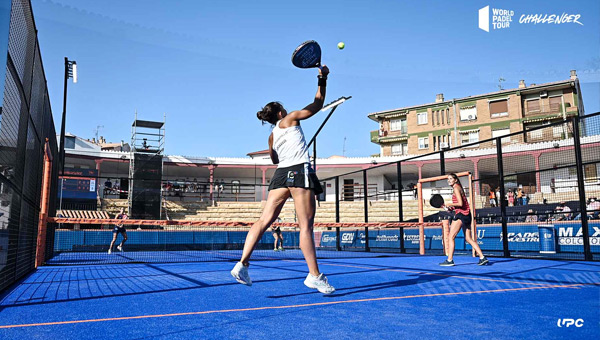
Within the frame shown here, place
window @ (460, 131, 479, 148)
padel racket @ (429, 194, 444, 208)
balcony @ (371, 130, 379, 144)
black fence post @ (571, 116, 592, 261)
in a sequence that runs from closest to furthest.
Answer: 1. black fence post @ (571, 116, 592, 261)
2. padel racket @ (429, 194, 444, 208)
3. window @ (460, 131, 479, 148)
4. balcony @ (371, 130, 379, 144)

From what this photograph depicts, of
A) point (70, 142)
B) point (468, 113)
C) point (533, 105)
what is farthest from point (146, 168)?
point (533, 105)

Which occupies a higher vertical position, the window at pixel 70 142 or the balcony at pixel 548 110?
the balcony at pixel 548 110

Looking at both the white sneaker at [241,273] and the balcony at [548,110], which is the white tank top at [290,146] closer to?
the white sneaker at [241,273]

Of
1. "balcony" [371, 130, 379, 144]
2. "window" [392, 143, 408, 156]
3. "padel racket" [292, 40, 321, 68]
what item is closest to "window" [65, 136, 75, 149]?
"balcony" [371, 130, 379, 144]

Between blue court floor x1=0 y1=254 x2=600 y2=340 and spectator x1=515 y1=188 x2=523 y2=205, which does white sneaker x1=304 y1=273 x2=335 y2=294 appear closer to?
blue court floor x1=0 y1=254 x2=600 y2=340

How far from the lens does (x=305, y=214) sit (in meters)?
3.87

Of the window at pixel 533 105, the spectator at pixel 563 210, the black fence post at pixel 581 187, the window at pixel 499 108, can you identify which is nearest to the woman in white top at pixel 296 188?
the black fence post at pixel 581 187

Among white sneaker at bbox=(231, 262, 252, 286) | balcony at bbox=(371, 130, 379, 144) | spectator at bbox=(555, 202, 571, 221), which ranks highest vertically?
balcony at bbox=(371, 130, 379, 144)

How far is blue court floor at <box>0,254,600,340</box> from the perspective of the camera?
257cm

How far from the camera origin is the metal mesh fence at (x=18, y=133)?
12.5 ft

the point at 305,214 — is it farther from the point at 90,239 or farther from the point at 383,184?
the point at 383,184

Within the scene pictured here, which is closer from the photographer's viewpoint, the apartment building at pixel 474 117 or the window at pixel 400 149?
→ the apartment building at pixel 474 117

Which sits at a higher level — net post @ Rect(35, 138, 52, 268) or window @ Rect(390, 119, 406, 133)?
window @ Rect(390, 119, 406, 133)

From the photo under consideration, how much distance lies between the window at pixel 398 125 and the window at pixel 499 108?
27.3 ft
